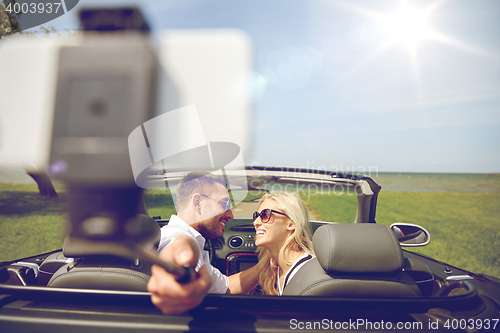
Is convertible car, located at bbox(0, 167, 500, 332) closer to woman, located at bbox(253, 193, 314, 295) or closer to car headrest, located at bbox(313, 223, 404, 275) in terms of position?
car headrest, located at bbox(313, 223, 404, 275)

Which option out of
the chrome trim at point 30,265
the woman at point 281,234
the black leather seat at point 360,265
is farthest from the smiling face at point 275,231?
the chrome trim at point 30,265

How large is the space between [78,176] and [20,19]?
0.61 metres

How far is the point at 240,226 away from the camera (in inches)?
129

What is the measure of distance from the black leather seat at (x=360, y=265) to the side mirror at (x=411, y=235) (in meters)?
1.09

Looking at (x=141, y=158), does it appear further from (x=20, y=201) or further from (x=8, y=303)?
(x=20, y=201)

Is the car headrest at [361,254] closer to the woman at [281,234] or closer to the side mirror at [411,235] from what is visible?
the woman at [281,234]

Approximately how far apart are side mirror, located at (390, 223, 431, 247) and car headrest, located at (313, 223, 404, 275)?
116 cm

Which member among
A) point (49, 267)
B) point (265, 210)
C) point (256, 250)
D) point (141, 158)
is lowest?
point (256, 250)

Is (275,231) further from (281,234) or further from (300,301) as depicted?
(300,301)

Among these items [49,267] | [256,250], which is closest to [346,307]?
[256,250]

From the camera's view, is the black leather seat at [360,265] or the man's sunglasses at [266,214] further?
the man's sunglasses at [266,214]

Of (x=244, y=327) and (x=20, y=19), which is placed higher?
(x=20, y=19)

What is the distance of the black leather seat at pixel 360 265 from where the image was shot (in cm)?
142

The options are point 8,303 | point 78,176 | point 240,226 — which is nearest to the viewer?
point 78,176
